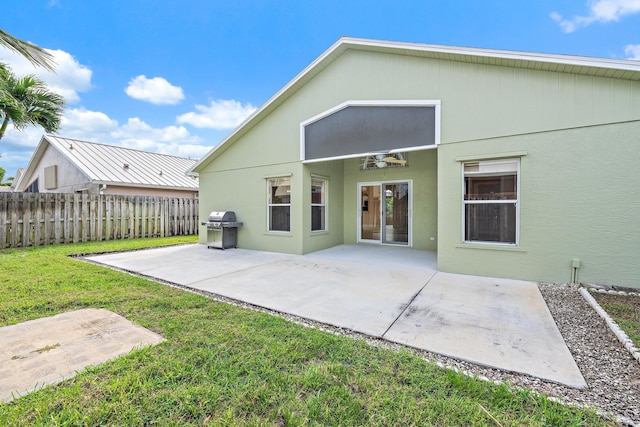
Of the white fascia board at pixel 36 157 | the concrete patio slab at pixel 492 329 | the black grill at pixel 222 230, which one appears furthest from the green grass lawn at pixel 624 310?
the white fascia board at pixel 36 157

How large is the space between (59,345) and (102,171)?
14450 mm

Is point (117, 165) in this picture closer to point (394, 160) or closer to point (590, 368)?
point (394, 160)

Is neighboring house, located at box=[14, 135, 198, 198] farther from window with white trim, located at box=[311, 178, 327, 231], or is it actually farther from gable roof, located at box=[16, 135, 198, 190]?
window with white trim, located at box=[311, 178, 327, 231]

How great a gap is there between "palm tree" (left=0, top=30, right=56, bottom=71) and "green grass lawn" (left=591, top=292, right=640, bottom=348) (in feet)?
35.2

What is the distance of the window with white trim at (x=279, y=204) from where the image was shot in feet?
A: 29.3

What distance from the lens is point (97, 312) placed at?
386 cm

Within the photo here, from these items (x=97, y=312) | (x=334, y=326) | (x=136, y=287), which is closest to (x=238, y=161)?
(x=136, y=287)

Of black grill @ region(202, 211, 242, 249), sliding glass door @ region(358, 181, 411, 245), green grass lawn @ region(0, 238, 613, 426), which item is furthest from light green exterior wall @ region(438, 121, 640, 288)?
black grill @ region(202, 211, 242, 249)

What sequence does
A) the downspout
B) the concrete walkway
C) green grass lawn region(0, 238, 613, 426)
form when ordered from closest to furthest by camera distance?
1. green grass lawn region(0, 238, 613, 426)
2. the concrete walkway
3. the downspout

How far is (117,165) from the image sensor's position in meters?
15.6

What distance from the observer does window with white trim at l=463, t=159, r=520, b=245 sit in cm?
573

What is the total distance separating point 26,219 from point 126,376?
10560 millimetres

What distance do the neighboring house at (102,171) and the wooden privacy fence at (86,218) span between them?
276 cm

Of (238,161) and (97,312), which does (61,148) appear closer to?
(238,161)
